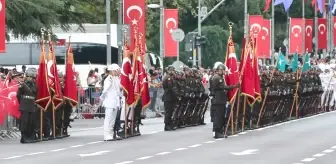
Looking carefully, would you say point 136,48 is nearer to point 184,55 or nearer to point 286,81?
point 286,81

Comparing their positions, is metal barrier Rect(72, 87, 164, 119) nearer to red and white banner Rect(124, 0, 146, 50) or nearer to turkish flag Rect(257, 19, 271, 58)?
red and white banner Rect(124, 0, 146, 50)

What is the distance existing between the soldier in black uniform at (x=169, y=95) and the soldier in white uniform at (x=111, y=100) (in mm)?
3512

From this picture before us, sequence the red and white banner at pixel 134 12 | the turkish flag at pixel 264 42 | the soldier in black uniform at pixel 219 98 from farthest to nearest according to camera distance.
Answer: the turkish flag at pixel 264 42, the red and white banner at pixel 134 12, the soldier in black uniform at pixel 219 98

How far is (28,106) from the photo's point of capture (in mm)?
26531

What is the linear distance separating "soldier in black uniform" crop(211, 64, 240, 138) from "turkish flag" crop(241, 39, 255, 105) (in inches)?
92.4

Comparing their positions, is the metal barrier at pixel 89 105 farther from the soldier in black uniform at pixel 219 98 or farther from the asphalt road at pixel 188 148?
the soldier in black uniform at pixel 219 98

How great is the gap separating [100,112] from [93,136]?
10.3 metres

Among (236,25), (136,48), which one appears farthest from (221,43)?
(136,48)

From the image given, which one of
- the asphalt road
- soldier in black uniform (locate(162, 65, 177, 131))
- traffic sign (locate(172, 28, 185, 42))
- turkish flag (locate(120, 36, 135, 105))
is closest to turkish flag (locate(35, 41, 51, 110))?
the asphalt road

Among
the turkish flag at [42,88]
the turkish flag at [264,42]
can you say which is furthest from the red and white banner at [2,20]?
the turkish flag at [264,42]

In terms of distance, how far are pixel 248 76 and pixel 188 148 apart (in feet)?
21.0

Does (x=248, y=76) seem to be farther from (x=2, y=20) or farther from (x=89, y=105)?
(x=89, y=105)

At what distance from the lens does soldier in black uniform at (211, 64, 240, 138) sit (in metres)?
26.8

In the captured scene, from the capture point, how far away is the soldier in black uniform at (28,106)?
86.6 ft
